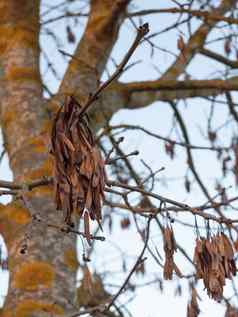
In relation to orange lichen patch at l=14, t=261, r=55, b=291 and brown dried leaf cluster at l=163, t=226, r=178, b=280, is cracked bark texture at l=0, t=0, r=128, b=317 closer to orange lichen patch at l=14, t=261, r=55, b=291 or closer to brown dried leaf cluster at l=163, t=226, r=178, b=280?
orange lichen patch at l=14, t=261, r=55, b=291

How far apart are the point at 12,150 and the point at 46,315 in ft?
2.63

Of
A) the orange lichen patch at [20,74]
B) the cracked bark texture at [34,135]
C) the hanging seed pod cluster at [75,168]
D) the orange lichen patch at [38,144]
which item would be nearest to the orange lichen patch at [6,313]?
the cracked bark texture at [34,135]

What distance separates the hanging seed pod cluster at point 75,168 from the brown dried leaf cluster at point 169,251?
0.82 feet

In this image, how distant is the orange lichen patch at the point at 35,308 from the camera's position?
2027mm

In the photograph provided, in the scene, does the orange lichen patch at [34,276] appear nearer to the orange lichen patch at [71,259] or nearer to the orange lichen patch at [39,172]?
the orange lichen patch at [71,259]

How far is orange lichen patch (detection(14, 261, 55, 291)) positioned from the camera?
6.93ft

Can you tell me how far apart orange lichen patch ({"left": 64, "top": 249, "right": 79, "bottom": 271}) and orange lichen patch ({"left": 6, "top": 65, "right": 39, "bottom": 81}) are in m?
0.88

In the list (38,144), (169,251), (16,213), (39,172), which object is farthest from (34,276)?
(169,251)

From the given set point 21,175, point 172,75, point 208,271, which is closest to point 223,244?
point 208,271

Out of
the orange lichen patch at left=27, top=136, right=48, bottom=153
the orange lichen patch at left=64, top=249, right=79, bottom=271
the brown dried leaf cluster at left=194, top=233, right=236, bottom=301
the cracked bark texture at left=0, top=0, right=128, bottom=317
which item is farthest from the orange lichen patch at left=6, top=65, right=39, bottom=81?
the brown dried leaf cluster at left=194, top=233, right=236, bottom=301

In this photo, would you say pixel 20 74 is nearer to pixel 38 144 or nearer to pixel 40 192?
pixel 38 144

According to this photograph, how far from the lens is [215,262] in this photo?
136 cm

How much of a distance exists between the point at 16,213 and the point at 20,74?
27.9 inches

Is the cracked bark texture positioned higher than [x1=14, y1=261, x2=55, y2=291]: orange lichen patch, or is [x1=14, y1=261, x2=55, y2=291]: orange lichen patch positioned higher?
the cracked bark texture
